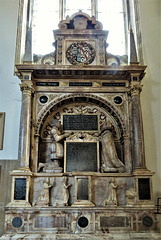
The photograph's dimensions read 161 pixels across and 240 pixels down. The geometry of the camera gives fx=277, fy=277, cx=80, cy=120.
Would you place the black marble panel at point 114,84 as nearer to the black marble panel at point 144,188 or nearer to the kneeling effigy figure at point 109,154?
the kneeling effigy figure at point 109,154

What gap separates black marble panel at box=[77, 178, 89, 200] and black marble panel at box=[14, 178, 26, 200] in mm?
1409

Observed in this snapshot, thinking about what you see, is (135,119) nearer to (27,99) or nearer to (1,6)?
(27,99)

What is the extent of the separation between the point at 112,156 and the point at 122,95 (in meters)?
1.89

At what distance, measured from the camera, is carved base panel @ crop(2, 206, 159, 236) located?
6.92 m

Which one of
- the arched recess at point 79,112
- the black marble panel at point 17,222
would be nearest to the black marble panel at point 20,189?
the black marble panel at point 17,222

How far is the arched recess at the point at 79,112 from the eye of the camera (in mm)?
8055

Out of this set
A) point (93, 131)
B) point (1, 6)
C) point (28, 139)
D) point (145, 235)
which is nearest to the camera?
point (145, 235)

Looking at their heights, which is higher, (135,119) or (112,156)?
(135,119)

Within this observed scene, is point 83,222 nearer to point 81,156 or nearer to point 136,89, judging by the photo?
point 81,156

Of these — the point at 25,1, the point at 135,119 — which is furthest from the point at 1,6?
the point at 135,119

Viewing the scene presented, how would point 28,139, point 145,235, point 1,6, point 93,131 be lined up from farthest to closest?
1. point 1,6
2. point 93,131
3. point 28,139
4. point 145,235

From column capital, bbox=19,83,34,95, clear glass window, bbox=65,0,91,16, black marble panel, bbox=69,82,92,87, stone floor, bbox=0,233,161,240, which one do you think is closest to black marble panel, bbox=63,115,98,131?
black marble panel, bbox=69,82,92,87

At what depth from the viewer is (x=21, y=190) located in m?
7.16

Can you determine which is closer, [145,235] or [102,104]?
[145,235]
